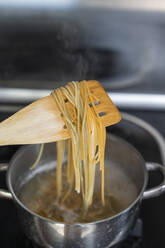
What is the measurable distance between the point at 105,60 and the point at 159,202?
0.47 m

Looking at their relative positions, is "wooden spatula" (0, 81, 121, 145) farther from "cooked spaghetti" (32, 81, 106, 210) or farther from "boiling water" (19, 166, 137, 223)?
"boiling water" (19, 166, 137, 223)

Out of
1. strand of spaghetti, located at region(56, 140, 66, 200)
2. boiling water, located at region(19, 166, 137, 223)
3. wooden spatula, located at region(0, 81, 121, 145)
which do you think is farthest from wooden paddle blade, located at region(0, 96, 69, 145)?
boiling water, located at region(19, 166, 137, 223)

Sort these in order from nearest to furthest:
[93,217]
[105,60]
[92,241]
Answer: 1. [92,241]
2. [93,217]
3. [105,60]

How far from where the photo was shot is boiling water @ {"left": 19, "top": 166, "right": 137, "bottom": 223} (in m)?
0.88

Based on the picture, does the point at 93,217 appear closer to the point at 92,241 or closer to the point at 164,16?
the point at 92,241

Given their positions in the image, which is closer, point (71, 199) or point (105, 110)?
point (105, 110)

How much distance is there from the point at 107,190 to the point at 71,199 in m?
0.11

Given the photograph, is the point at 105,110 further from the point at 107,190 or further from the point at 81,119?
the point at 107,190

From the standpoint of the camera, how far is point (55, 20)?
1.04m

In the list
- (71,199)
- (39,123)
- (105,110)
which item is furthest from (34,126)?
(71,199)

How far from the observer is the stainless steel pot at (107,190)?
2.35 feet

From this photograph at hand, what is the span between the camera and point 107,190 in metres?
0.96

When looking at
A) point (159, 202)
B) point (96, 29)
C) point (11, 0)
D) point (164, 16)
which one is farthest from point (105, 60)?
point (159, 202)

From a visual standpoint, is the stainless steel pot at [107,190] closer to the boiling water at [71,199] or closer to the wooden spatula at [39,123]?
the boiling water at [71,199]
